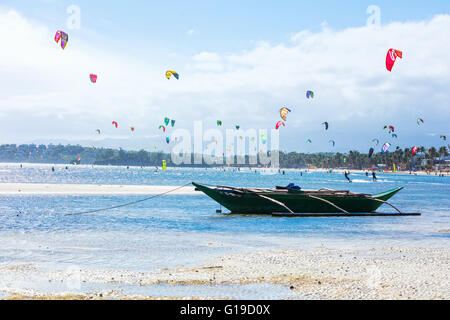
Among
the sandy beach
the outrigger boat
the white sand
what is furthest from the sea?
the white sand

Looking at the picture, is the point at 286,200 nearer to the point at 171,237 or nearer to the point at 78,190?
the point at 171,237

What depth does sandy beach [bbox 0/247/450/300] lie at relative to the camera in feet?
28.5

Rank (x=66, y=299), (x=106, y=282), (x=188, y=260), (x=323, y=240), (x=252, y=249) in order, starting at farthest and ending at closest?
1. (x=323, y=240)
2. (x=252, y=249)
3. (x=188, y=260)
4. (x=106, y=282)
5. (x=66, y=299)

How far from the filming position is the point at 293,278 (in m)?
10.1

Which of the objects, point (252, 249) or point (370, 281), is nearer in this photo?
point (370, 281)

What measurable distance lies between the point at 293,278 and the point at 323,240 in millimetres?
7615

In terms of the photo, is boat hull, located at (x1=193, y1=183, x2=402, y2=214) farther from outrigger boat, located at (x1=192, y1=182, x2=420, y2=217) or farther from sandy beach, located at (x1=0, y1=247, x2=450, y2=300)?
sandy beach, located at (x1=0, y1=247, x2=450, y2=300)

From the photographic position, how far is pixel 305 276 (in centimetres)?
1026

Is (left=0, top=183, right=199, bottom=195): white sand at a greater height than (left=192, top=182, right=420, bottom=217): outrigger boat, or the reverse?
(left=192, top=182, right=420, bottom=217): outrigger boat

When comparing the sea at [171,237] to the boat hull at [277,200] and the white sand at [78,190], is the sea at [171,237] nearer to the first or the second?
the boat hull at [277,200]

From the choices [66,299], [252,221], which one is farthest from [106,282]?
[252,221]

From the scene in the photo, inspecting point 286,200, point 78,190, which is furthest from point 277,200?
point 78,190

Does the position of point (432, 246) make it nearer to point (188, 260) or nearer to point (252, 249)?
point (252, 249)

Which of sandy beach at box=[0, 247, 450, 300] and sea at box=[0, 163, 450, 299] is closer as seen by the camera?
sandy beach at box=[0, 247, 450, 300]
